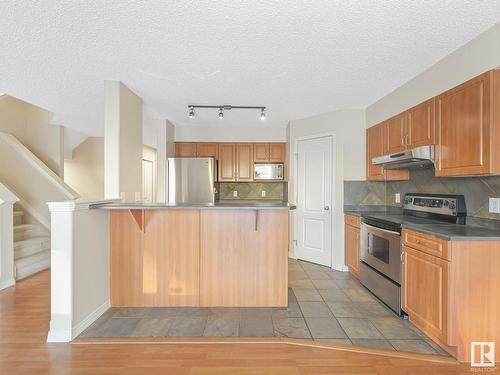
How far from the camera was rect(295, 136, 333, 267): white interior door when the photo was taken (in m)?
4.03

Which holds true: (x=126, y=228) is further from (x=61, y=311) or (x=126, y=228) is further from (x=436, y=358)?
(x=436, y=358)

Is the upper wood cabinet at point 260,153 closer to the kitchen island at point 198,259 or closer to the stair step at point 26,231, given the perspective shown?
the kitchen island at point 198,259

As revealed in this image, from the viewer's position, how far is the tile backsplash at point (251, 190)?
17.7 ft

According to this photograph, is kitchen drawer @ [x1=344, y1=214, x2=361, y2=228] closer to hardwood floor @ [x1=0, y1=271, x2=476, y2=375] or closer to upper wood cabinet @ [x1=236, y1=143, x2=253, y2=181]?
hardwood floor @ [x1=0, y1=271, x2=476, y2=375]

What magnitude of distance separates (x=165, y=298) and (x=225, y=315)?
65 centimetres

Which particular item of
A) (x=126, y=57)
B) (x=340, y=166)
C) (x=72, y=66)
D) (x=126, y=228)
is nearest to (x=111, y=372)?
(x=126, y=228)

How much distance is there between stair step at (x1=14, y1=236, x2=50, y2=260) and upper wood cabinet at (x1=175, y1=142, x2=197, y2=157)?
2570 mm

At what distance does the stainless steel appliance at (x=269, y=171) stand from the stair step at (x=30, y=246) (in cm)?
369

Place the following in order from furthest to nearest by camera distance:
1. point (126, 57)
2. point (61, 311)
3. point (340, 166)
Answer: point (340, 166) < point (126, 57) < point (61, 311)

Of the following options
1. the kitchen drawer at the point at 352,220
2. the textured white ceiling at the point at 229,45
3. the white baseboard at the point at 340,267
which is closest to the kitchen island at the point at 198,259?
the kitchen drawer at the point at 352,220

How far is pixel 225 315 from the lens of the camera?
8.20ft

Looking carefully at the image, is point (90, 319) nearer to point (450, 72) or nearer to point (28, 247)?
point (28, 247)

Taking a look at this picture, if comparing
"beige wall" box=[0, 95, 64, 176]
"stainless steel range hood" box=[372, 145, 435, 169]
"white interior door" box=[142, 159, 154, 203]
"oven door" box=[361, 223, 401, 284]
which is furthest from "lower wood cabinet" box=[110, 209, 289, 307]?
"white interior door" box=[142, 159, 154, 203]

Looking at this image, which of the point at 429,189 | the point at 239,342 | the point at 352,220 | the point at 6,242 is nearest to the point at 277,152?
the point at 352,220
